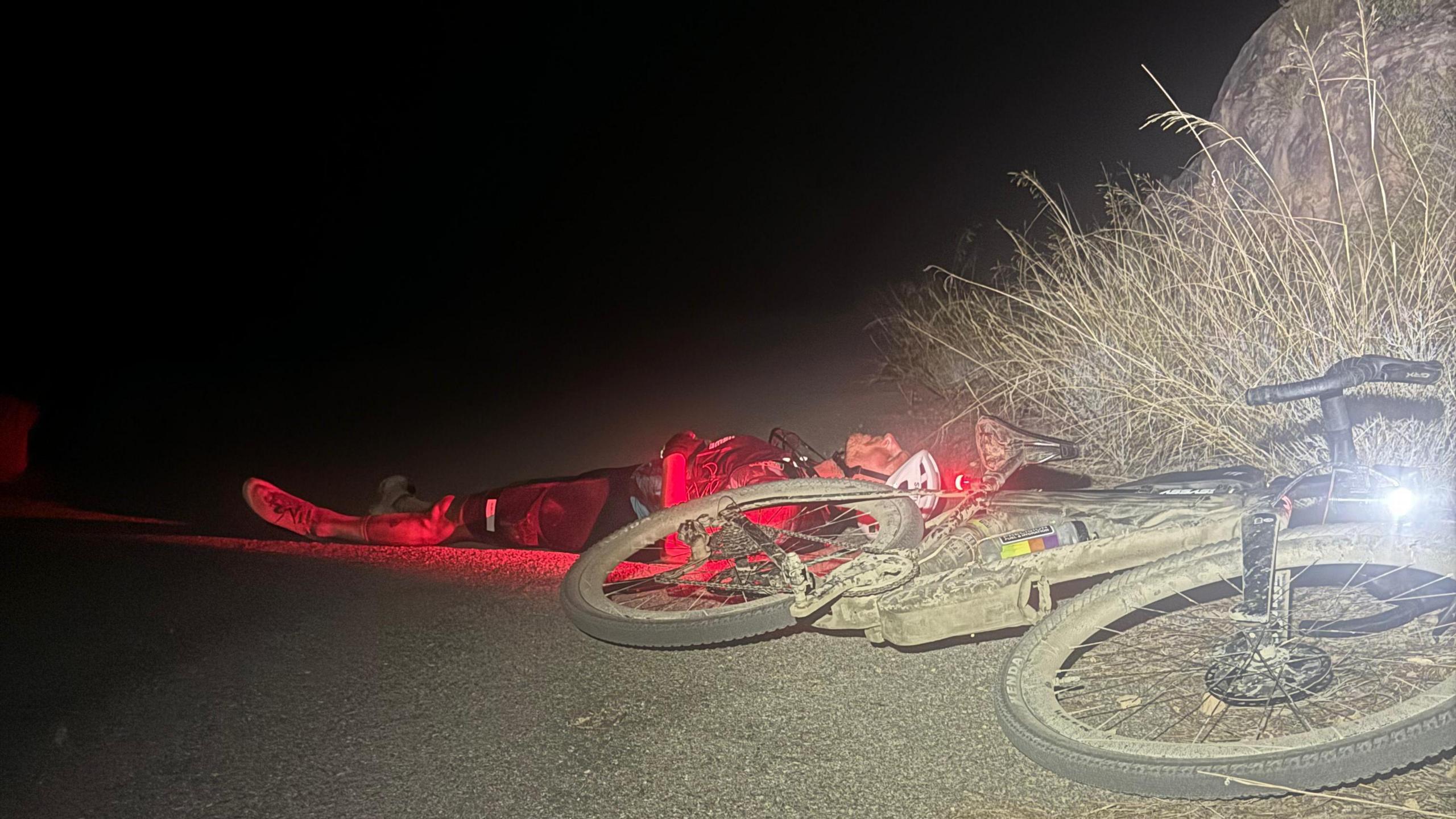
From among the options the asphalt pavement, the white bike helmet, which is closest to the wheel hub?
the asphalt pavement

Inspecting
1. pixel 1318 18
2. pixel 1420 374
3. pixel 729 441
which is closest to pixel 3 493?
pixel 729 441

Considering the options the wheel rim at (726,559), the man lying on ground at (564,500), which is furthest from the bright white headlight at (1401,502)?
the man lying on ground at (564,500)

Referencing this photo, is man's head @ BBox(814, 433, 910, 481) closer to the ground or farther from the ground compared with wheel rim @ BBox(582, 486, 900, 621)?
farther from the ground

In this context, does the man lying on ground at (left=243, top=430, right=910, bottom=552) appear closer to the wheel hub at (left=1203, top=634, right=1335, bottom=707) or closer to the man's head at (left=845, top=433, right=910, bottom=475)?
the man's head at (left=845, top=433, right=910, bottom=475)

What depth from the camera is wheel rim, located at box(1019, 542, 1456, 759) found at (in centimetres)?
306

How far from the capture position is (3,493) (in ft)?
31.1

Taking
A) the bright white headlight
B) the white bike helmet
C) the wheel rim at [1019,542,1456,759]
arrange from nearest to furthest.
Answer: the wheel rim at [1019,542,1456,759]
the bright white headlight
the white bike helmet

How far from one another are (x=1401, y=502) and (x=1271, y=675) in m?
0.60

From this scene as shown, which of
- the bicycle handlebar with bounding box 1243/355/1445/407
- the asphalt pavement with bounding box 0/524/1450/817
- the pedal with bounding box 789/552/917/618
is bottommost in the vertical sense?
the asphalt pavement with bounding box 0/524/1450/817

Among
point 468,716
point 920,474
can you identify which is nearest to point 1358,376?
point 920,474

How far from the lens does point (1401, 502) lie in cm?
323

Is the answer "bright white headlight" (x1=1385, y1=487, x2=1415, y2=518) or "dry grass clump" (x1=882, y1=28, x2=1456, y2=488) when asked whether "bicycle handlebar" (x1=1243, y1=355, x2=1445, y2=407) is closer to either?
"bright white headlight" (x1=1385, y1=487, x2=1415, y2=518)

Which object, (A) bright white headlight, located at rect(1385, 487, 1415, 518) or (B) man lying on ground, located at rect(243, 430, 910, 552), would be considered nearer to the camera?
(A) bright white headlight, located at rect(1385, 487, 1415, 518)

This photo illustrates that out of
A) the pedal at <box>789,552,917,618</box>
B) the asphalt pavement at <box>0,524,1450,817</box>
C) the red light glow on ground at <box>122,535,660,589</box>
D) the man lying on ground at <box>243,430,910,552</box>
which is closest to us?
the asphalt pavement at <box>0,524,1450,817</box>
